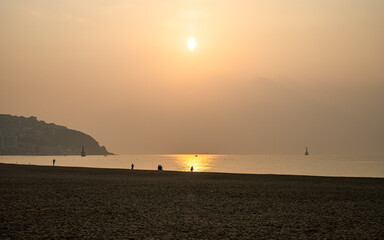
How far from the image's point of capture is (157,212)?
1881cm

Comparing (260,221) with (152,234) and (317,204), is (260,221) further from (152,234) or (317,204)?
(317,204)

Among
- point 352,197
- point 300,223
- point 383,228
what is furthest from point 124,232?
point 352,197

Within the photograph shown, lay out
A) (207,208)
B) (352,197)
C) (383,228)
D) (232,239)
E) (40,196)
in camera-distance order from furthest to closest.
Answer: (352,197)
(40,196)
(207,208)
(383,228)
(232,239)

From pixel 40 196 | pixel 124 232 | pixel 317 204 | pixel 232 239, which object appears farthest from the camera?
pixel 40 196

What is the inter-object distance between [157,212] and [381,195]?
17.6 meters

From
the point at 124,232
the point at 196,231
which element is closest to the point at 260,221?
the point at 196,231

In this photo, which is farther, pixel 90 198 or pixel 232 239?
pixel 90 198

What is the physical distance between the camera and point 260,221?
16.7 metres

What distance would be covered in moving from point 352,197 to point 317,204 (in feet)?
17.8

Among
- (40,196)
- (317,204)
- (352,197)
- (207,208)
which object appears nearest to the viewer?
(207,208)

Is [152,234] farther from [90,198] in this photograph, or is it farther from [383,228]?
[90,198]

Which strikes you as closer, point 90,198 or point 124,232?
point 124,232

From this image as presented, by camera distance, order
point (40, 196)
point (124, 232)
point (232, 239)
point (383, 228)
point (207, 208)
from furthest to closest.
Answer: point (40, 196)
point (207, 208)
point (383, 228)
point (124, 232)
point (232, 239)

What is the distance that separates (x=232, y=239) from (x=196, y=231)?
1.75 meters
